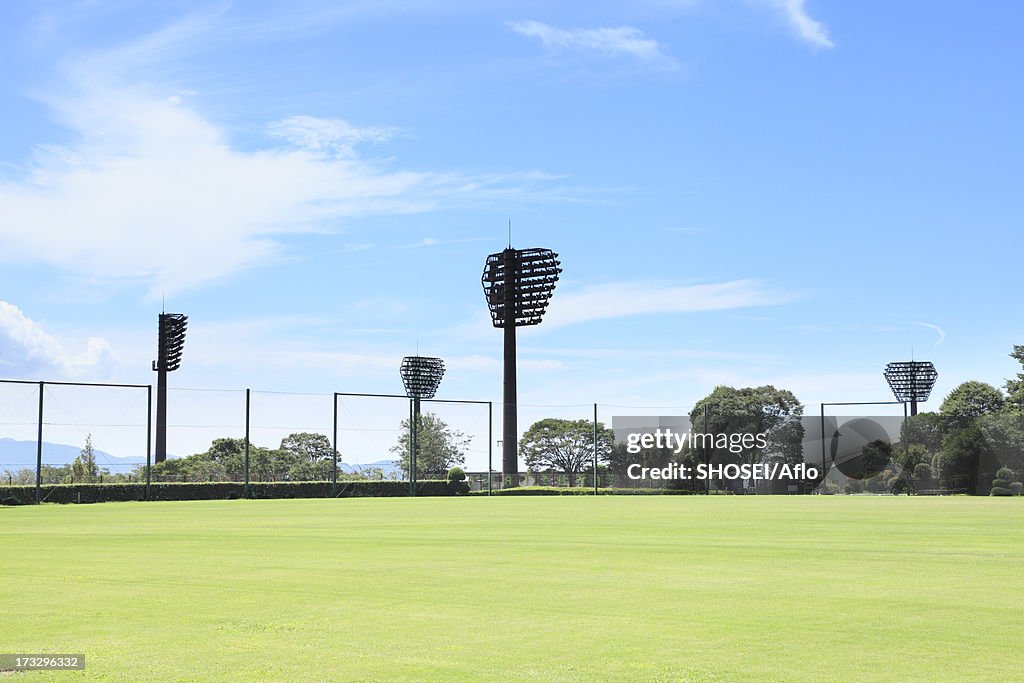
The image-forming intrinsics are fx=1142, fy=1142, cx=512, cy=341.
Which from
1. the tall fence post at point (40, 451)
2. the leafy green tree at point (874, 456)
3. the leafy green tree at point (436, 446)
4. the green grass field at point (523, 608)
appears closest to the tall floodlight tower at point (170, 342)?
the leafy green tree at point (436, 446)

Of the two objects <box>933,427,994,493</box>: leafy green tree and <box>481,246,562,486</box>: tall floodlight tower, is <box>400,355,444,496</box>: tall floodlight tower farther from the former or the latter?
<box>933,427,994,493</box>: leafy green tree

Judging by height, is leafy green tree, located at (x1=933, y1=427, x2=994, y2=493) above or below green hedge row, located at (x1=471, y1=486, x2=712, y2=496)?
above

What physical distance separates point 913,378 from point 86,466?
8502 cm

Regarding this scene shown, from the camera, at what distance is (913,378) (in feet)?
368

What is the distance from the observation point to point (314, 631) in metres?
7.40

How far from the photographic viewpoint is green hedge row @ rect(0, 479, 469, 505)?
135 ft

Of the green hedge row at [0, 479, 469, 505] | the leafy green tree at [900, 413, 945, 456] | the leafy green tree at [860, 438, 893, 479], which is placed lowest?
the green hedge row at [0, 479, 469, 505]

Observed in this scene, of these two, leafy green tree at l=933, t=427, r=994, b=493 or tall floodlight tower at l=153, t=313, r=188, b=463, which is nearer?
leafy green tree at l=933, t=427, r=994, b=493

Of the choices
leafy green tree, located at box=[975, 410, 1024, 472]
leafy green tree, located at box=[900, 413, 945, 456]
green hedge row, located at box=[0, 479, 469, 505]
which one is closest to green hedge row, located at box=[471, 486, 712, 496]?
green hedge row, located at box=[0, 479, 469, 505]

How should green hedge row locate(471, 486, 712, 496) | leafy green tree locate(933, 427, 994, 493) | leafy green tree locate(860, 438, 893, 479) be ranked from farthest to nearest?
green hedge row locate(471, 486, 712, 496)
leafy green tree locate(860, 438, 893, 479)
leafy green tree locate(933, 427, 994, 493)

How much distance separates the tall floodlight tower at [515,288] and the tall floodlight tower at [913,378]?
49391 millimetres

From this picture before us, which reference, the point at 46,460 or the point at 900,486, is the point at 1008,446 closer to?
the point at 900,486

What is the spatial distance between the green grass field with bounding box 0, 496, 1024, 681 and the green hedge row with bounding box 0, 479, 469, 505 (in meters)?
26.2

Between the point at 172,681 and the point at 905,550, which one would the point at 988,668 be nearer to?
the point at 172,681
